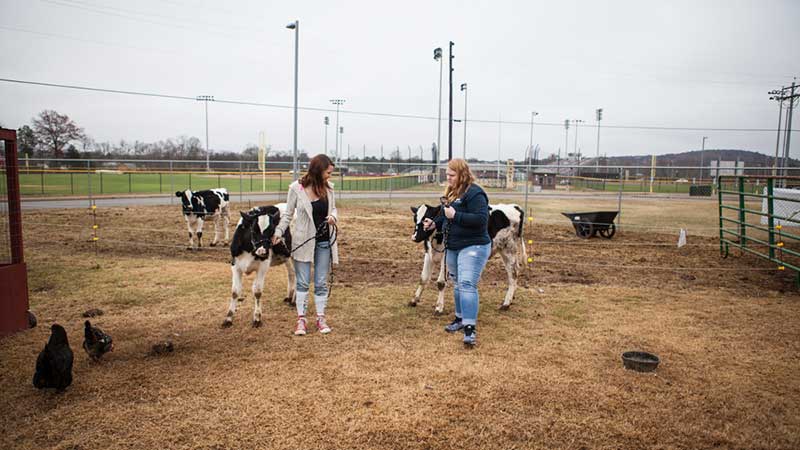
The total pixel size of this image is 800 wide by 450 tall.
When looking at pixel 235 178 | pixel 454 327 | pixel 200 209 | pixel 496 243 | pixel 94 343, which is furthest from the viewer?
pixel 235 178

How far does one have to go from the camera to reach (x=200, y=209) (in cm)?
1171

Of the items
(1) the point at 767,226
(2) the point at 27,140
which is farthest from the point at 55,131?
(1) the point at 767,226

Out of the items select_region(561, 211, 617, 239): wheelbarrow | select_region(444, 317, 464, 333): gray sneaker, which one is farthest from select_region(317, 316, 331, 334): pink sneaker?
select_region(561, 211, 617, 239): wheelbarrow

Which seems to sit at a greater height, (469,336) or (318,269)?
(318,269)

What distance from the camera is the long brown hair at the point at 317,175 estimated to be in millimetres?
5418

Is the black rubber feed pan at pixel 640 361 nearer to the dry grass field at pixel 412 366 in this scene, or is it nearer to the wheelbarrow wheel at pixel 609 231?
the dry grass field at pixel 412 366

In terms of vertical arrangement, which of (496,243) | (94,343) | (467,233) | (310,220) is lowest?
(94,343)

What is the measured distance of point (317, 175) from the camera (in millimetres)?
5445

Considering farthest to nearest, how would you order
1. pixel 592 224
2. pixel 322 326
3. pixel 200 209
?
1. pixel 592 224
2. pixel 200 209
3. pixel 322 326

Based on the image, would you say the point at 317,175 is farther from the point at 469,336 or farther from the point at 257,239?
the point at 469,336

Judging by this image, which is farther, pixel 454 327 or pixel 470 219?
pixel 454 327

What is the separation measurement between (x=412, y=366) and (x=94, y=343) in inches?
125

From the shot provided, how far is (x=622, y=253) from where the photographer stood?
1139cm

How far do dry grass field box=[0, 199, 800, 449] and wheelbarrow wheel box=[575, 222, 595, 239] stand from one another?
397 cm
